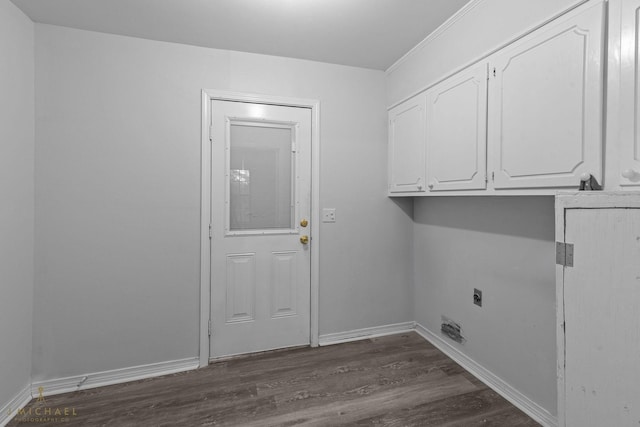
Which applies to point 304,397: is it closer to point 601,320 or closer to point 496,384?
point 496,384

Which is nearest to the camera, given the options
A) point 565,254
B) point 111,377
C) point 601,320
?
point 601,320

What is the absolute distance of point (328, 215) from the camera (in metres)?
2.52

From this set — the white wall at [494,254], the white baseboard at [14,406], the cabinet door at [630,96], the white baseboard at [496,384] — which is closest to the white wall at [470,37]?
the white wall at [494,254]

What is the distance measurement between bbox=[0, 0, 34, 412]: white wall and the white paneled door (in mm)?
1119

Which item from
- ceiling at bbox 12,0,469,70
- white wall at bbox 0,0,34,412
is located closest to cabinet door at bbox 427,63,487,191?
ceiling at bbox 12,0,469,70

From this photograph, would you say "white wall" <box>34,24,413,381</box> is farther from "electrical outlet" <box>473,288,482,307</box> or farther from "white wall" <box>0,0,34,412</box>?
"electrical outlet" <box>473,288,482,307</box>

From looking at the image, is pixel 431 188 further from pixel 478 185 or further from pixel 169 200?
pixel 169 200

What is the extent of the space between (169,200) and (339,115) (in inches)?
61.7

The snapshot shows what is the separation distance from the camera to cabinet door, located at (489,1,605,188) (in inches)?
45.1

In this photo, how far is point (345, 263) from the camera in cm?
258

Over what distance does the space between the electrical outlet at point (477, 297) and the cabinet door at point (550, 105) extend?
0.86 metres

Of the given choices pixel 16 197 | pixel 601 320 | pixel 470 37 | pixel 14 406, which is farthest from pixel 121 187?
pixel 601 320

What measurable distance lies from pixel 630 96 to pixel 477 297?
1448 millimetres

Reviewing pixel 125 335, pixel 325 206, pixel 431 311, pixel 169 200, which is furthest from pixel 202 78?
pixel 431 311
